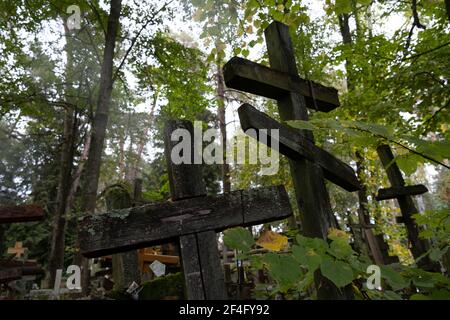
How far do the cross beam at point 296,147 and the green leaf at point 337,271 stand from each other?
0.99m

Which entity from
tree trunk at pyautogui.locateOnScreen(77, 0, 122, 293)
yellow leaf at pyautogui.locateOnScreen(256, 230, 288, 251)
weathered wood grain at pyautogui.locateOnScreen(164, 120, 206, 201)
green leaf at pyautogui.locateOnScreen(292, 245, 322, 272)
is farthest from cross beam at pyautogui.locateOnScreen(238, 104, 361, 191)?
tree trunk at pyautogui.locateOnScreen(77, 0, 122, 293)

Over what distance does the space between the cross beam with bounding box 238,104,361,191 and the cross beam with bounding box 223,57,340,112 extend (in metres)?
0.33

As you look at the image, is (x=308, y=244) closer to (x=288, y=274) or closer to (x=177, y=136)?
(x=288, y=274)

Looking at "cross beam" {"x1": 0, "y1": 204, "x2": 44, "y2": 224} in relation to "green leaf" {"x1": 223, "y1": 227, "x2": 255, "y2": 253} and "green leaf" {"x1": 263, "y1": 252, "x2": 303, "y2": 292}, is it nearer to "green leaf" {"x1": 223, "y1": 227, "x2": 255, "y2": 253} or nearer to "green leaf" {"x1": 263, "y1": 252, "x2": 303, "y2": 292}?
"green leaf" {"x1": 223, "y1": 227, "x2": 255, "y2": 253}

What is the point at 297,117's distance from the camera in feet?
7.88

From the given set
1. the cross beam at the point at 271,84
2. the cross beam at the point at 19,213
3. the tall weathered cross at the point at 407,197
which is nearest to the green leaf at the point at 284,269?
the cross beam at the point at 271,84

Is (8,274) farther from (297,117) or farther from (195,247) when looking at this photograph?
(297,117)

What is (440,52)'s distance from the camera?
409 cm

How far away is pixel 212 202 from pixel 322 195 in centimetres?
79

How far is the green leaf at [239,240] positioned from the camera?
1.27m

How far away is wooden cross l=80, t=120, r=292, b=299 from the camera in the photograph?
1.78 metres

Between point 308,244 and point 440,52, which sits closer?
point 308,244

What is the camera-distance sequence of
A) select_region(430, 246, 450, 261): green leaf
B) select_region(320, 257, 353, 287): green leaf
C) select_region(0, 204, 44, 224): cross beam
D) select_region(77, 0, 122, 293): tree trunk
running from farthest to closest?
1. select_region(77, 0, 122, 293): tree trunk
2. select_region(0, 204, 44, 224): cross beam
3. select_region(430, 246, 450, 261): green leaf
4. select_region(320, 257, 353, 287): green leaf
